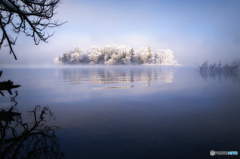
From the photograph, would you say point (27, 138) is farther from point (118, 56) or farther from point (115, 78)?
point (118, 56)

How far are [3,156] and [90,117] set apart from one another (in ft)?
10.4

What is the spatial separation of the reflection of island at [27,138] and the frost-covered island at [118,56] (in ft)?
311

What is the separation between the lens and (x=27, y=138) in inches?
187

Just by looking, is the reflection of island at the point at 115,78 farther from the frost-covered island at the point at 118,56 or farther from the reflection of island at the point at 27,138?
the frost-covered island at the point at 118,56

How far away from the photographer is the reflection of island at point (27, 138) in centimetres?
401

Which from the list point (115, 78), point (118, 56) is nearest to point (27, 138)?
point (115, 78)

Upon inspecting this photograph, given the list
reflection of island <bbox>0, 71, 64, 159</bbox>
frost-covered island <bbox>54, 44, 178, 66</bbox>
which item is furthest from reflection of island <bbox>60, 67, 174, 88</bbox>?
frost-covered island <bbox>54, 44, 178, 66</bbox>

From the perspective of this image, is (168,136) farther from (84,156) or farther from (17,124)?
(17,124)

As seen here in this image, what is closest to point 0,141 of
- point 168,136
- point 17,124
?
point 17,124

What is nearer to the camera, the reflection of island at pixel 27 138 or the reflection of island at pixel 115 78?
the reflection of island at pixel 27 138

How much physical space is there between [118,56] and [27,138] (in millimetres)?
96860

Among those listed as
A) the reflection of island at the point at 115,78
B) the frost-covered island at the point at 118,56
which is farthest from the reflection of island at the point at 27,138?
the frost-covered island at the point at 118,56

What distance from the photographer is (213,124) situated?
5723mm

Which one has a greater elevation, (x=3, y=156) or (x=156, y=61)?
(x=156, y=61)
